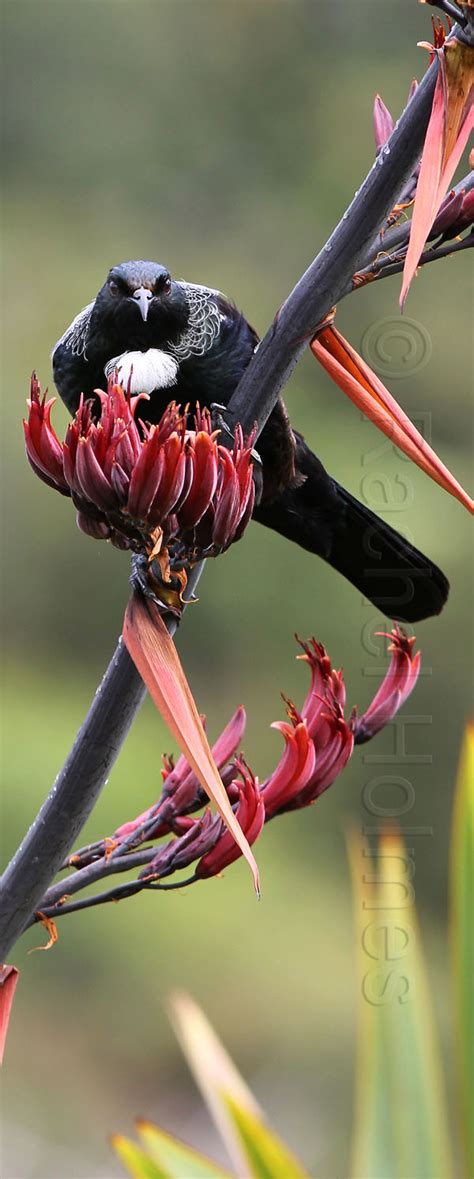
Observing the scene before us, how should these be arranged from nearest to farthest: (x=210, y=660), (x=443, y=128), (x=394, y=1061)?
(x=443, y=128), (x=394, y=1061), (x=210, y=660)

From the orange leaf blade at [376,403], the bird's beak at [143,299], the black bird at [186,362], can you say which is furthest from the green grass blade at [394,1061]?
the bird's beak at [143,299]

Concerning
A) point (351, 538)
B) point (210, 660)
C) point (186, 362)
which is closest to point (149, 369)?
point (186, 362)

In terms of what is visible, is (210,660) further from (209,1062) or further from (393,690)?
(393,690)

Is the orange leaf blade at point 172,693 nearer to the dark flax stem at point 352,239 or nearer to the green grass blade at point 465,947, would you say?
the dark flax stem at point 352,239

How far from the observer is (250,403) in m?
0.92

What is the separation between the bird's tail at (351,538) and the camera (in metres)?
1.65

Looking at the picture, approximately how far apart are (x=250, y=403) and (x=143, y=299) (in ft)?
1.67

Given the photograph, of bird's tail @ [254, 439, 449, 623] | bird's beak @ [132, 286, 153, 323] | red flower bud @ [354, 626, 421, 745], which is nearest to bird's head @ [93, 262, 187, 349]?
bird's beak @ [132, 286, 153, 323]

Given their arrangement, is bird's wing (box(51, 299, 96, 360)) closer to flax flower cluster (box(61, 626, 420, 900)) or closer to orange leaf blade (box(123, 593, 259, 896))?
flax flower cluster (box(61, 626, 420, 900))

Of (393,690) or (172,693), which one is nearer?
(172,693)

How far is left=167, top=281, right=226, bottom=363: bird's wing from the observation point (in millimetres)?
1458

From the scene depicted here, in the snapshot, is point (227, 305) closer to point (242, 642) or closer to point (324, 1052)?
point (242, 642)

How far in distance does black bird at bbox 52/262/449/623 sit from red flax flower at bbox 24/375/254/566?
0.54 meters

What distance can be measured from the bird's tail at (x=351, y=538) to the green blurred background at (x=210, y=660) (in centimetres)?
267
